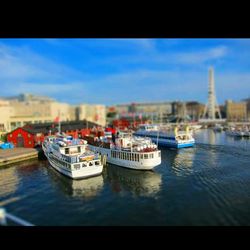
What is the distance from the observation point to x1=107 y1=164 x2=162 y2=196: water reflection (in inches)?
518

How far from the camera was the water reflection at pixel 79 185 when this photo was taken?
42.2 ft

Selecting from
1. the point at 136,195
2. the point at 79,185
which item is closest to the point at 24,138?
the point at 79,185

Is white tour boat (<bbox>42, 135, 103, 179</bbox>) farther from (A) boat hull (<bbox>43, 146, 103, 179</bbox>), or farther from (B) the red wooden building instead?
(B) the red wooden building

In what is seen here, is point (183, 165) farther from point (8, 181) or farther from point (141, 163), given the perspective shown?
point (8, 181)

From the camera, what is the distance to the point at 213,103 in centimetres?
8131

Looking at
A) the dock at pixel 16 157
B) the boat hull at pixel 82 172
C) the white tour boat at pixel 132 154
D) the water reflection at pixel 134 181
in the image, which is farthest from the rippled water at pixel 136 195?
the dock at pixel 16 157

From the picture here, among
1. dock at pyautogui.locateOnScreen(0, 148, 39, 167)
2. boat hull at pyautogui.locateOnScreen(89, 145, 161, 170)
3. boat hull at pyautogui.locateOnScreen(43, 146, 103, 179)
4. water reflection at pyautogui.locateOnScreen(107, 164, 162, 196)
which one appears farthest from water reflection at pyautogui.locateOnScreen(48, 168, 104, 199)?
dock at pyautogui.locateOnScreen(0, 148, 39, 167)

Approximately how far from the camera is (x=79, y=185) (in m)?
14.5

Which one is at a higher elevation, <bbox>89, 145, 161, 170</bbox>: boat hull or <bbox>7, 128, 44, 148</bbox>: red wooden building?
<bbox>7, 128, 44, 148</bbox>: red wooden building

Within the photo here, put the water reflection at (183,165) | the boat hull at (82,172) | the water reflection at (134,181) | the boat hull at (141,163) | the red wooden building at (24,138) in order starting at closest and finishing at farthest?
the water reflection at (134,181) < the boat hull at (82,172) < the water reflection at (183,165) < the boat hull at (141,163) < the red wooden building at (24,138)

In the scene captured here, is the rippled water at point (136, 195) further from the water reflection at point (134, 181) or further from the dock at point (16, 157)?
the dock at point (16, 157)
